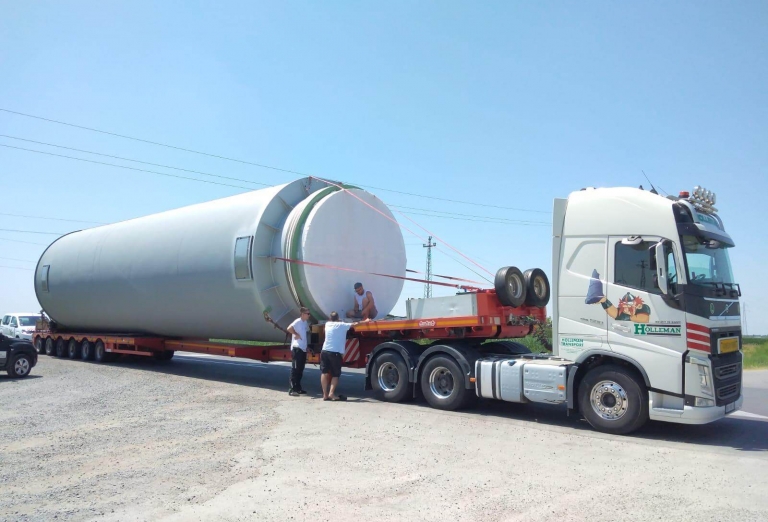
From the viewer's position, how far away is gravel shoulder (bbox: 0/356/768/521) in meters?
5.14

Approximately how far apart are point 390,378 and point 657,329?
4.78m

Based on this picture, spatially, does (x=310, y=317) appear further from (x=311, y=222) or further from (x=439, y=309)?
(x=439, y=309)

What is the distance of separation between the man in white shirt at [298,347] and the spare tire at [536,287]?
13.8 ft

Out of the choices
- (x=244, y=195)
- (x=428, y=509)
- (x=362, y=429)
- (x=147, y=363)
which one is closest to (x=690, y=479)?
(x=428, y=509)

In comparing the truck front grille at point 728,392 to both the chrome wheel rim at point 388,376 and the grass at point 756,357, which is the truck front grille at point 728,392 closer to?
the chrome wheel rim at point 388,376

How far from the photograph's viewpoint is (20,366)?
14.9m

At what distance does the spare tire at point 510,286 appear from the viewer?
9734 mm

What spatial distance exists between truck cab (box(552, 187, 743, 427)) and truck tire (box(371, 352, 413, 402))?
2.87 metres

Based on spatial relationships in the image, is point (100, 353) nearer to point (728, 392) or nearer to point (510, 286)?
point (510, 286)

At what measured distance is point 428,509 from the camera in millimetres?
5078

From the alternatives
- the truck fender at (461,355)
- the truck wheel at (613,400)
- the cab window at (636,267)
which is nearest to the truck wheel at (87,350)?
the truck fender at (461,355)

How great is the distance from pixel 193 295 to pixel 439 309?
6.50 m

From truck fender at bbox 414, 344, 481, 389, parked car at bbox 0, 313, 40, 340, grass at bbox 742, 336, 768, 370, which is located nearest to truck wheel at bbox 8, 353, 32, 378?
truck fender at bbox 414, 344, 481, 389

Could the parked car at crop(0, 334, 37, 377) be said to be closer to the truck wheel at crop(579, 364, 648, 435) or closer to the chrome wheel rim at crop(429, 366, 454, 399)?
the chrome wheel rim at crop(429, 366, 454, 399)
